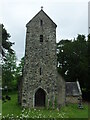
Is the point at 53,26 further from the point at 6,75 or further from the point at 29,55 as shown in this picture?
the point at 6,75

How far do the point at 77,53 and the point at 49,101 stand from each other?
2172 centimetres

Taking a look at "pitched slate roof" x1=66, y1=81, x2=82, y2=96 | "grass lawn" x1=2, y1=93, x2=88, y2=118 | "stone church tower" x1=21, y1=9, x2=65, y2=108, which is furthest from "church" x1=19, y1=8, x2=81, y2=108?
"pitched slate roof" x1=66, y1=81, x2=82, y2=96

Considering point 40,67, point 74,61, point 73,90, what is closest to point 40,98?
point 40,67

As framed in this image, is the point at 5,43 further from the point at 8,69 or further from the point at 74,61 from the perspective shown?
the point at 74,61

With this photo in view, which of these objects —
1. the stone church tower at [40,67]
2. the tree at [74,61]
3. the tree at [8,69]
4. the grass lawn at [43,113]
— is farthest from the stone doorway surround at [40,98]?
the tree at [8,69]

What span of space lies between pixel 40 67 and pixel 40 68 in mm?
122

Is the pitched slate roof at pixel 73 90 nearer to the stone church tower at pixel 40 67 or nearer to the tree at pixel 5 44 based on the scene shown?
the stone church tower at pixel 40 67

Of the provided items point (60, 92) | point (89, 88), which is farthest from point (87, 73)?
point (60, 92)

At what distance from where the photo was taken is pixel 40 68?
30.7m

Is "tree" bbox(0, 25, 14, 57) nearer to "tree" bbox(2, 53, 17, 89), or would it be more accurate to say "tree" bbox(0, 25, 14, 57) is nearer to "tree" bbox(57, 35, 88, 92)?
"tree" bbox(2, 53, 17, 89)

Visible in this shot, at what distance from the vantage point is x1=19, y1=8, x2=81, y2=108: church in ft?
100.0

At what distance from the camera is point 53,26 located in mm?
31750

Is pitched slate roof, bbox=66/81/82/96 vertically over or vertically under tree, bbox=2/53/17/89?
under

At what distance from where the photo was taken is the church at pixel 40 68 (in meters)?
30.5
